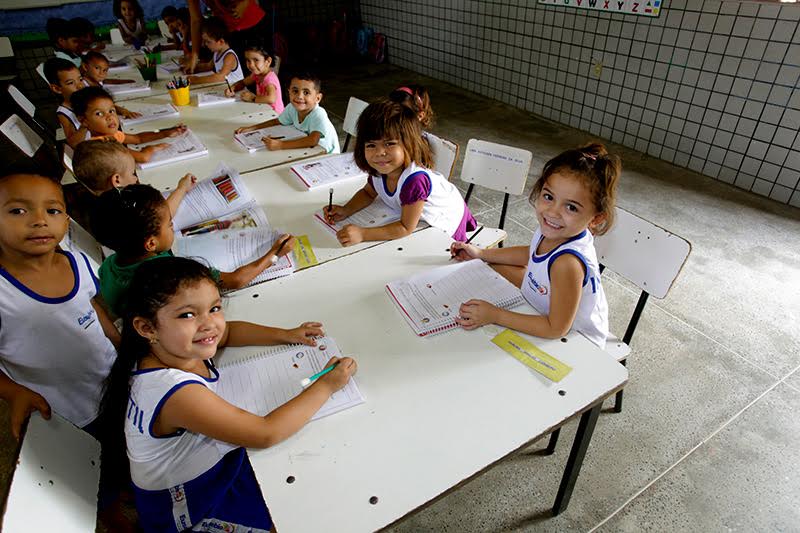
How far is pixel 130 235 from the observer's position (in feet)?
4.09

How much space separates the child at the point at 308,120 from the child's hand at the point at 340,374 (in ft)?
4.94

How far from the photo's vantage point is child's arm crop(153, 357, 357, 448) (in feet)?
2.90

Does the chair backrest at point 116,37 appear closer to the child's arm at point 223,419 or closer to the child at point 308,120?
the child at point 308,120

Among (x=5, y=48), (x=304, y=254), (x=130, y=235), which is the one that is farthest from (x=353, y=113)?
(x=5, y=48)

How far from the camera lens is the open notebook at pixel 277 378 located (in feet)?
3.26

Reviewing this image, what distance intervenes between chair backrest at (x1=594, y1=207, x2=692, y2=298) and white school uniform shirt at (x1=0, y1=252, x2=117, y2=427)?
5.09 feet

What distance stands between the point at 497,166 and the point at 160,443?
163 cm

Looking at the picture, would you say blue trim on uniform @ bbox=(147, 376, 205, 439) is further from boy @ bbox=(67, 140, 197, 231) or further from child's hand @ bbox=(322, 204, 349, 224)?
boy @ bbox=(67, 140, 197, 231)

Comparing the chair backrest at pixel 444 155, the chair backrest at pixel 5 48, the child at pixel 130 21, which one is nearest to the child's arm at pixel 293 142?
the chair backrest at pixel 444 155

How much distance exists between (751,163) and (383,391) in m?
3.37

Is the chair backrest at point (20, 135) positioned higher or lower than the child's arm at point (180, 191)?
higher

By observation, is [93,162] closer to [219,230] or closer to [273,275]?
[219,230]

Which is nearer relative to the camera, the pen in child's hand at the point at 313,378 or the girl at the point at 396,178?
the pen in child's hand at the point at 313,378

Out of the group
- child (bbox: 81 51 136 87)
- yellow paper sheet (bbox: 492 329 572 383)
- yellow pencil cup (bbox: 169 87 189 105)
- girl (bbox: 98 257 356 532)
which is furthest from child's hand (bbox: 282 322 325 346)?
child (bbox: 81 51 136 87)
